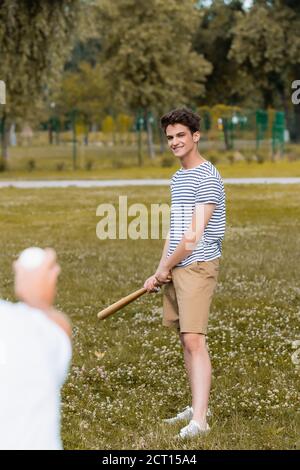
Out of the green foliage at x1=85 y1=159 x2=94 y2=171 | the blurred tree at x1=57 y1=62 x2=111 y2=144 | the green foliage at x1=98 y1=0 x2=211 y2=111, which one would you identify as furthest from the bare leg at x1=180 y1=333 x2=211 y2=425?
the blurred tree at x1=57 y1=62 x2=111 y2=144

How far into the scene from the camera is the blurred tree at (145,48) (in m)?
40.4

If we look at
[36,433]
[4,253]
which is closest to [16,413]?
[36,433]

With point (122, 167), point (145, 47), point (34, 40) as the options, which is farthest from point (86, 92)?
point (34, 40)

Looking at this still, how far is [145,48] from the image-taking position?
40625 millimetres

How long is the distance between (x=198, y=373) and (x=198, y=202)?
1.03 metres

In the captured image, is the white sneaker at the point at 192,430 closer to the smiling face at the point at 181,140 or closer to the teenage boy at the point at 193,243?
the teenage boy at the point at 193,243

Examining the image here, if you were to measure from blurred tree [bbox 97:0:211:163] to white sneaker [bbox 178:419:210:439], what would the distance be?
34.6m

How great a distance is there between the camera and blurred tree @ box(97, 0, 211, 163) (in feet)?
132

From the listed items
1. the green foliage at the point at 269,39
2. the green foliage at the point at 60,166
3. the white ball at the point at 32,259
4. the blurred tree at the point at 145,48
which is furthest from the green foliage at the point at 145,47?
the white ball at the point at 32,259

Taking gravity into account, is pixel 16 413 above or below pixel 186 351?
above

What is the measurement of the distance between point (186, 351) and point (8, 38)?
20.0 m

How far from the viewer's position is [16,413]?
1.96 m
